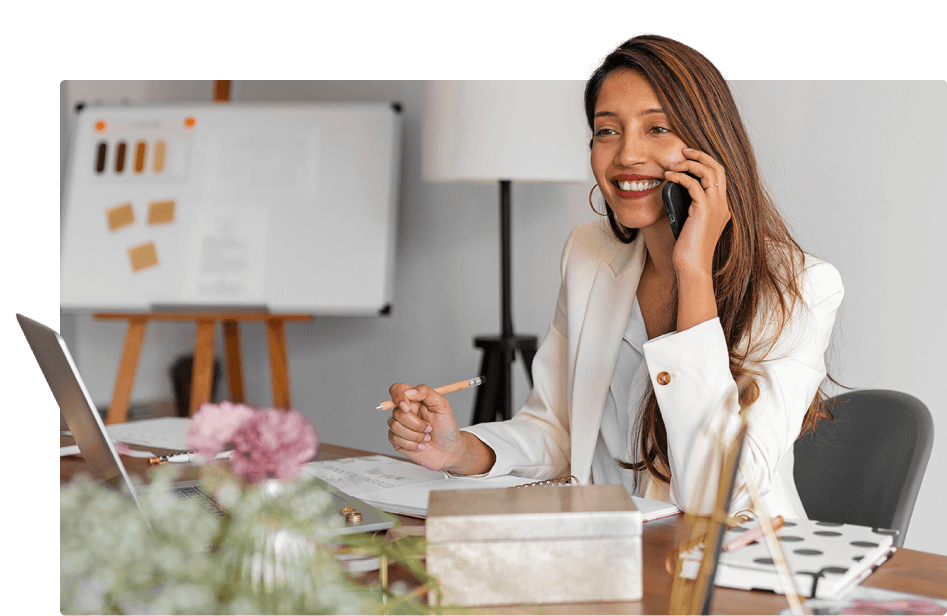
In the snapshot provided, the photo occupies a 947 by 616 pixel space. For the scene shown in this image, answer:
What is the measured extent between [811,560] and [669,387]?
359mm

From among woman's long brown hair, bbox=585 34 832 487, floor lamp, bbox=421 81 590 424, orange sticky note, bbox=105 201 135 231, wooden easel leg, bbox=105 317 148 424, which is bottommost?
wooden easel leg, bbox=105 317 148 424

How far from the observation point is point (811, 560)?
0.73 m

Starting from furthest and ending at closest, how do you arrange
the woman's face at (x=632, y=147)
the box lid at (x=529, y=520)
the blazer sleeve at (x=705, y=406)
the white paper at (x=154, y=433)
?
the white paper at (x=154, y=433), the woman's face at (x=632, y=147), the blazer sleeve at (x=705, y=406), the box lid at (x=529, y=520)

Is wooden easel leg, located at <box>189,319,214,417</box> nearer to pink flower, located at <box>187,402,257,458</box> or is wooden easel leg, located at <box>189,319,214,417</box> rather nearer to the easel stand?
the easel stand

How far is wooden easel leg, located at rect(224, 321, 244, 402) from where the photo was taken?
3.42 metres

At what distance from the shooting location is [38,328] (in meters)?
0.76

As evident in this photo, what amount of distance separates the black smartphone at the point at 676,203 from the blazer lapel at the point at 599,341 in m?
0.23

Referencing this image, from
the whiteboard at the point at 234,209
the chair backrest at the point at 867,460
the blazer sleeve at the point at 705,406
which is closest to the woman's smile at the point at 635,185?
the blazer sleeve at the point at 705,406

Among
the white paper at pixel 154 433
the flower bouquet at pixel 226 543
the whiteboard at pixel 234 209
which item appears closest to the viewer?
the flower bouquet at pixel 226 543

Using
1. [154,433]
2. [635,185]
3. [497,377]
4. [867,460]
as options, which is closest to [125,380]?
[497,377]

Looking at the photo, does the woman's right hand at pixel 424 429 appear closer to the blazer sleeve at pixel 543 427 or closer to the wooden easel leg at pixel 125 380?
the blazer sleeve at pixel 543 427

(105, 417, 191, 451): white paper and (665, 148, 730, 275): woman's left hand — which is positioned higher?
(665, 148, 730, 275): woman's left hand

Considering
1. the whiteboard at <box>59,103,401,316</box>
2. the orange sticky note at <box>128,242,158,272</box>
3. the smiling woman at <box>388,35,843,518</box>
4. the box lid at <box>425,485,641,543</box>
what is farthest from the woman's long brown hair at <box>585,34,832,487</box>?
the orange sticky note at <box>128,242,158,272</box>

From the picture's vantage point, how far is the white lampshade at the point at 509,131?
2305mm
